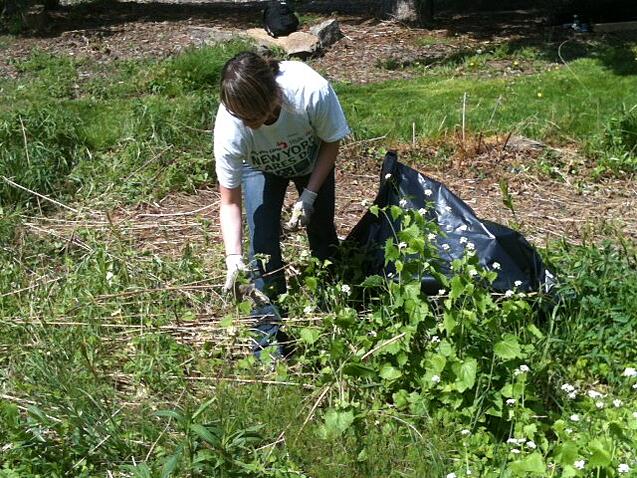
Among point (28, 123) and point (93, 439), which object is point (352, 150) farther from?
point (93, 439)

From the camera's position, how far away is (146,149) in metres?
6.31

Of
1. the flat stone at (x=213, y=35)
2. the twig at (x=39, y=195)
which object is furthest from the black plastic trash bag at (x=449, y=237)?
the flat stone at (x=213, y=35)

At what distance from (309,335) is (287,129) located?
875 mm

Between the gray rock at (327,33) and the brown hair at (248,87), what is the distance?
7696 millimetres

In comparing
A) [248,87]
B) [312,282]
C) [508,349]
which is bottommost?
[508,349]

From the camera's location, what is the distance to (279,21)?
1110 cm

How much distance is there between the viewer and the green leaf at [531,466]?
2709 millimetres

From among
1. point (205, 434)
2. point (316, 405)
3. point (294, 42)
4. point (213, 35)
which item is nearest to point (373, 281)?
point (316, 405)

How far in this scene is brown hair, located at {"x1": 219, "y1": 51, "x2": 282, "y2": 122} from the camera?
336 cm

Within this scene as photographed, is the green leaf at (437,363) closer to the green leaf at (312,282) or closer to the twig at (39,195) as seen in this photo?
the green leaf at (312,282)

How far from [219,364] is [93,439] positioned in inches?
25.4

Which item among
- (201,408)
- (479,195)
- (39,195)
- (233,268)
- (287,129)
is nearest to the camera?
(201,408)

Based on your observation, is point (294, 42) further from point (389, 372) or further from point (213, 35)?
point (389, 372)

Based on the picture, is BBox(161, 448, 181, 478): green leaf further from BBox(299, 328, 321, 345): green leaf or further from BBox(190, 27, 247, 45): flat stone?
BBox(190, 27, 247, 45): flat stone
